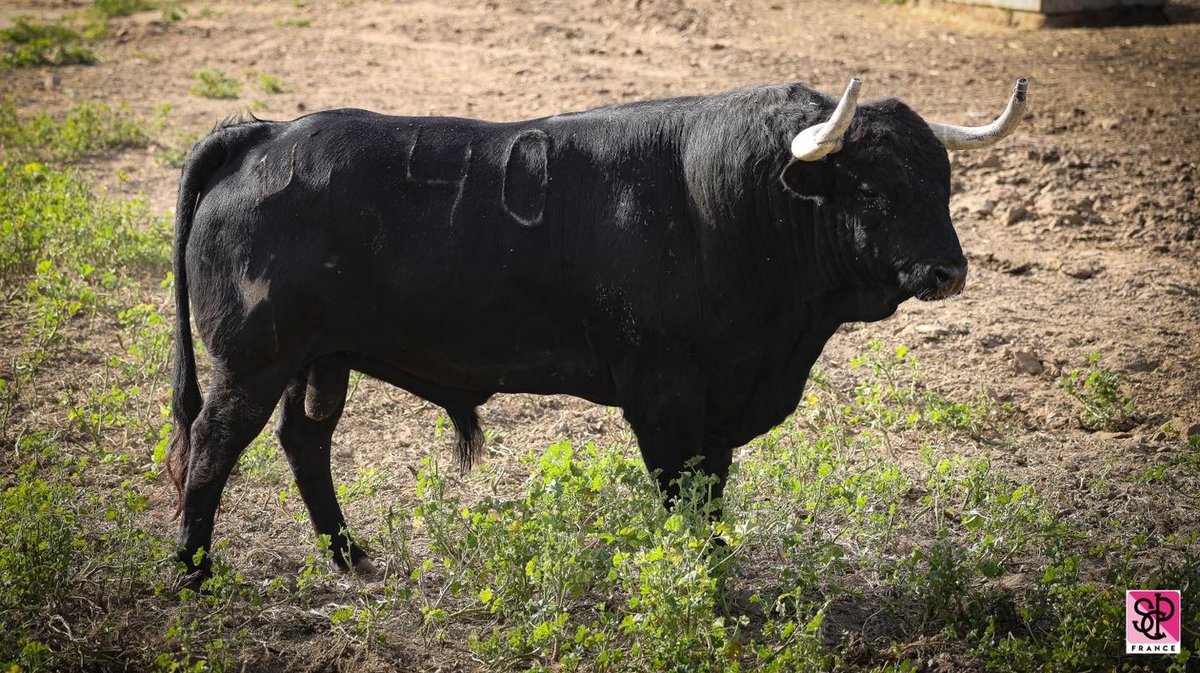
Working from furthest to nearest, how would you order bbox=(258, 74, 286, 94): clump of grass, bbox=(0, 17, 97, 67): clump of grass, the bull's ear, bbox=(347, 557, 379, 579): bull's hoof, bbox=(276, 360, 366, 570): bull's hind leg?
bbox=(0, 17, 97, 67): clump of grass → bbox=(258, 74, 286, 94): clump of grass → bbox=(347, 557, 379, 579): bull's hoof → bbox=(276, 360, 366, 570): bull's hind leg → the bull's ear

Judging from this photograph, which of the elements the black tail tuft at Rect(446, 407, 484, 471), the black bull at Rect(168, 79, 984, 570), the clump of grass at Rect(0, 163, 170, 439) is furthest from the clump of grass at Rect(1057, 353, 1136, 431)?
the clump of grass at Rect(0, 163, 170, 439)

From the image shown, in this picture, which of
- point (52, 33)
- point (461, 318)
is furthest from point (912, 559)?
point (52, 33)

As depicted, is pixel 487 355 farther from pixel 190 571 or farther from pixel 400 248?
pixel 190 571

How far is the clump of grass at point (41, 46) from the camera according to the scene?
1397 cm

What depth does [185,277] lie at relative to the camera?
16.3 feet

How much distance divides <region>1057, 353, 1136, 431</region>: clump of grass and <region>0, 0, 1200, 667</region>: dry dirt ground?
75 mm

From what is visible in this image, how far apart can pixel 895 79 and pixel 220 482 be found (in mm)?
9142

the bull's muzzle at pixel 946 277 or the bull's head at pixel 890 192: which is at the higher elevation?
the bull's head at pixel 890 192

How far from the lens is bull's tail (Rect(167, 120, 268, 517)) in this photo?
485 cm

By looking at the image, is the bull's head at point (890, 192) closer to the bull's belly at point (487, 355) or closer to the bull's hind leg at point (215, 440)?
the bull's belly at point (487, 355)

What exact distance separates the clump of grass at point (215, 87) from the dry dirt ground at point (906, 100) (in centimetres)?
9

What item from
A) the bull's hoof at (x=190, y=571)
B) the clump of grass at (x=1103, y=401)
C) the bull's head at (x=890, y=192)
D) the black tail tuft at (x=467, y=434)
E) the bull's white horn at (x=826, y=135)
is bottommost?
the clump of grass at (x=1103, y=401)

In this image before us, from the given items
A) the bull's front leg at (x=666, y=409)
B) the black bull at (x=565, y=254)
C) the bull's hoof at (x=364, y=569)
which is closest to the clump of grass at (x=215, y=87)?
the black bull at (x=565, y=254)

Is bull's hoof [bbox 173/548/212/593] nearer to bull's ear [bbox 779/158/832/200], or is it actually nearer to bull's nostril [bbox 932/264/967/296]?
bull's ear [bbox 779/158/832/200]
